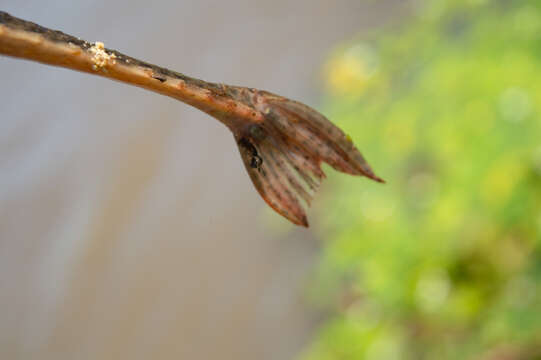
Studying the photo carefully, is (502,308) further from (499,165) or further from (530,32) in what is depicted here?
(530,32)

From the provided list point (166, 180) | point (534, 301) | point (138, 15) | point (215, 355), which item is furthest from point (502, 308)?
point (138, 15)

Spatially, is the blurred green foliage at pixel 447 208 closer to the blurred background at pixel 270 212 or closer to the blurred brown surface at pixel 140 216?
the blurred background at pixel 270 212

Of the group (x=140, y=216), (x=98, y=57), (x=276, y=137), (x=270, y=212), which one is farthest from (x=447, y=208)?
(x=98, y=57)

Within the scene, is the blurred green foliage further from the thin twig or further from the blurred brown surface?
the thin twig

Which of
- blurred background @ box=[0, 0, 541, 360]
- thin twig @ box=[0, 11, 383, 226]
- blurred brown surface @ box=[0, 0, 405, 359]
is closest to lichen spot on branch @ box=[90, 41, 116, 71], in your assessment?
thin twig @ box=[0, 11, 383, 226]

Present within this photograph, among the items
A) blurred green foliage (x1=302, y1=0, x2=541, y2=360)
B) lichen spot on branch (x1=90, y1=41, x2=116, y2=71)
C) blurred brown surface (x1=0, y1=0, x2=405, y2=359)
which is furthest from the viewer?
blurred brown surface (x1=0, y1=0, x2=405, y2=359)

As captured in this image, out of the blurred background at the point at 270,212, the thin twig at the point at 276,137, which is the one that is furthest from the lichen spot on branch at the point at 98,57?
the blurred background at the point at 270,212

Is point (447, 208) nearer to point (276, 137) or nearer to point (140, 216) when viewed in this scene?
point (140, 216)
